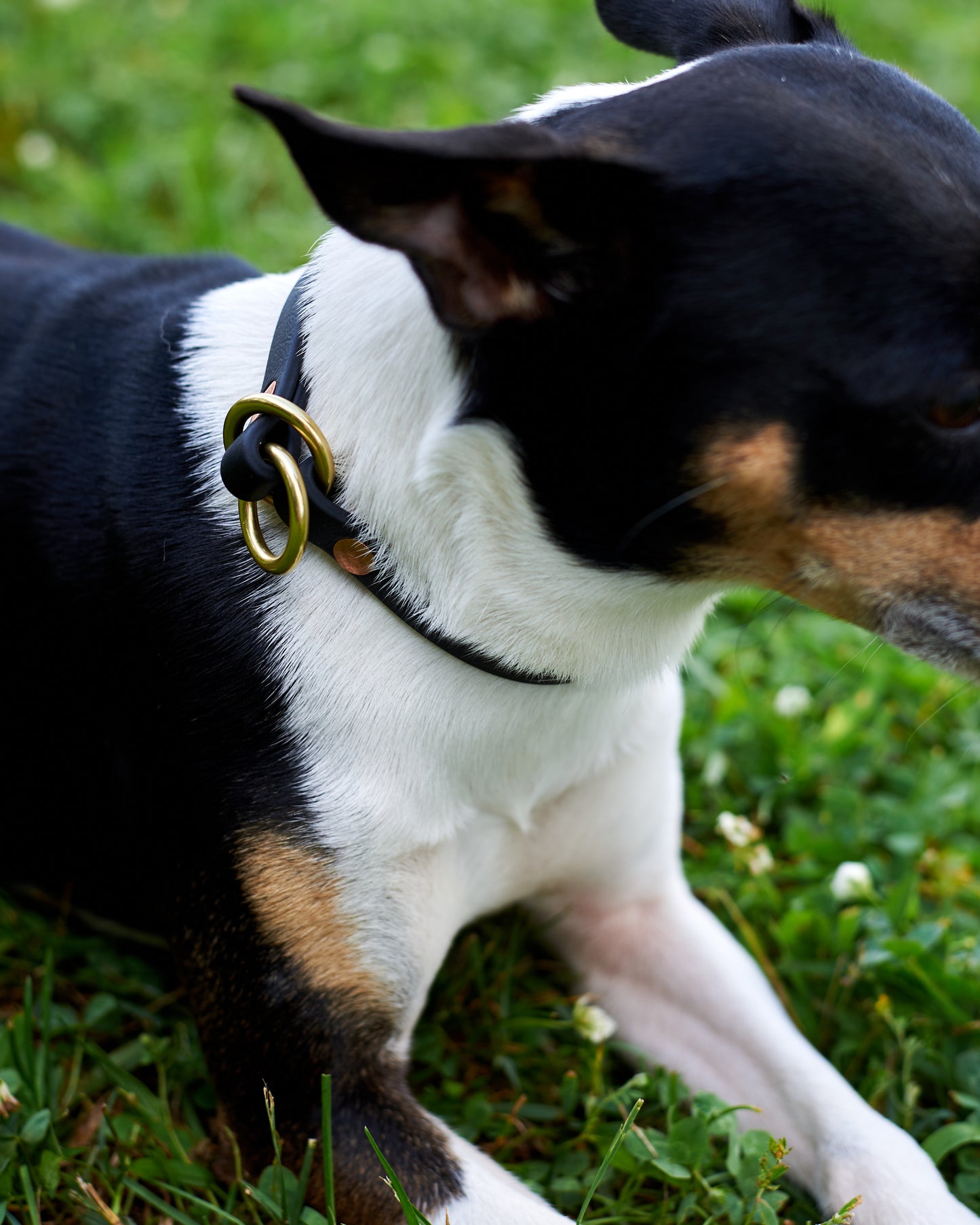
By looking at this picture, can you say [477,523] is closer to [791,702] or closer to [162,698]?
[162,698]

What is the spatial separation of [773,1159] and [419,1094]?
0.65m

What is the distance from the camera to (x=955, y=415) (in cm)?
167

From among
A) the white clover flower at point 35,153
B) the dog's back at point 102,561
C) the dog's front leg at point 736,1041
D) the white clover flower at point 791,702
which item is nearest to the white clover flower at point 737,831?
the dog's front leg at point 736,1041

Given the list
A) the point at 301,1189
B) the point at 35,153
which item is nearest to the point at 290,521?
the point at 301,1189

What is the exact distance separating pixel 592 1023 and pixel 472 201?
1.55m

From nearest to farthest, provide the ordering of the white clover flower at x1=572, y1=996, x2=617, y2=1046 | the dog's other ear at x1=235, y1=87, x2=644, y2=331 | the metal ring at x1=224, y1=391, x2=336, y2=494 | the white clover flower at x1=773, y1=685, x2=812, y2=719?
the dog's other ear at x1=235, y1=87, x2=644, y2=331 → the metal ring at x1=224, y1=391, x2=336, y2=494 → the white clover flower at x1=572, y1=996, x2=617, y2=1046 → the white clover flower at x1=773, y1=685, x2=812, y2=719

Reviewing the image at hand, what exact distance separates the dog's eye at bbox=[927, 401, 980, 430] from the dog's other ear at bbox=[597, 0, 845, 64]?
2.40 feet

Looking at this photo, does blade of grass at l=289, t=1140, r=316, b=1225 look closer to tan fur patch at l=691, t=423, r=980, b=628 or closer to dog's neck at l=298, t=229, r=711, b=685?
dog's neck at l=298, t=229, r=711, b=685

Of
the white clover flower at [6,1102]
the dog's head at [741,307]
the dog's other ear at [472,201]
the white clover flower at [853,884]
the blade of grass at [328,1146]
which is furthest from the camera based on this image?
the white clover flower at [853,884]

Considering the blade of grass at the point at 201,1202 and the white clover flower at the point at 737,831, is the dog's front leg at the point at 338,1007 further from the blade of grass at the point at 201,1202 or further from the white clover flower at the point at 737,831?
the white clover flower at the point at 737,831

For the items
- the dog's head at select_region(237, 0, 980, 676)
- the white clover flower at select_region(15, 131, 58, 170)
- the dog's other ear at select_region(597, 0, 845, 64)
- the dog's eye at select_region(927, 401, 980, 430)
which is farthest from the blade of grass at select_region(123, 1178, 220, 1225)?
the white clover flower at select_region(15, 131, 58, 170)

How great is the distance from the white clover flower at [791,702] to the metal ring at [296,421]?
5.37ft

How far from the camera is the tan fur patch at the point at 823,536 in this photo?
1708 millimetres

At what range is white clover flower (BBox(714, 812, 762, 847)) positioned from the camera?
109 inches
